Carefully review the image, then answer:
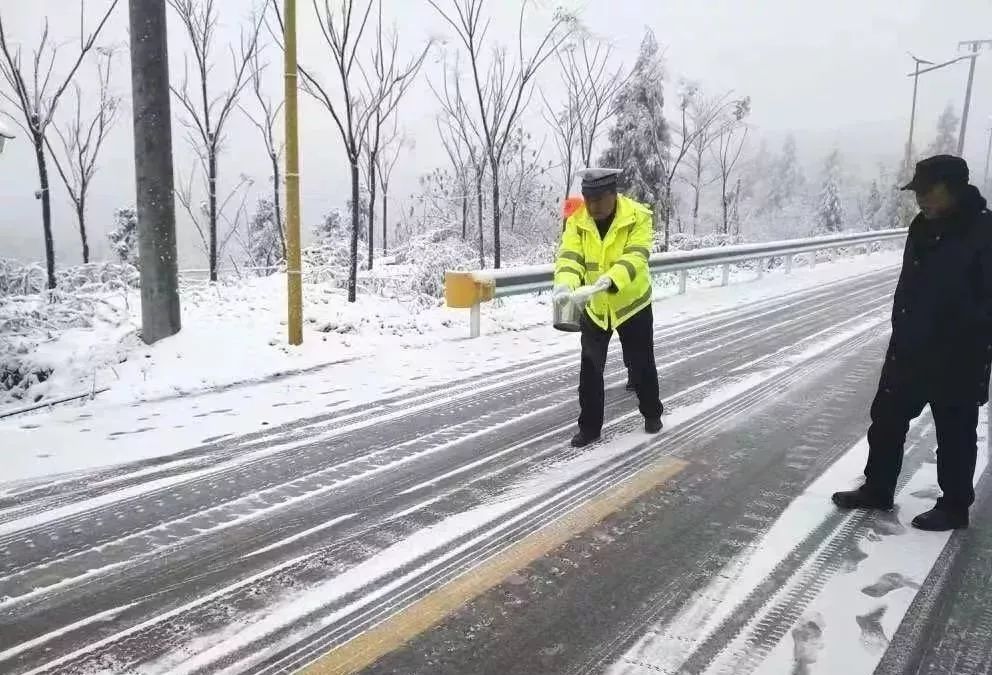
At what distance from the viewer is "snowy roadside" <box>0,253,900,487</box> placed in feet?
14.9

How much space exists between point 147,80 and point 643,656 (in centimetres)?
676

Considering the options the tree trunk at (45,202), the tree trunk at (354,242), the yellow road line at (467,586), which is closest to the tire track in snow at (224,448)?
the yellow road line at (467,586)

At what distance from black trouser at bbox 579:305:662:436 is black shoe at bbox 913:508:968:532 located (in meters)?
1.79

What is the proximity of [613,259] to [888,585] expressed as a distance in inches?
92.7

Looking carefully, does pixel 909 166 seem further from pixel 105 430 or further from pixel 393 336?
pixel 105 430

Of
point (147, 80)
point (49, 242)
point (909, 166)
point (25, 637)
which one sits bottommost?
point (25, 637)

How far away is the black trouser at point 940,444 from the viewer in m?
3.25

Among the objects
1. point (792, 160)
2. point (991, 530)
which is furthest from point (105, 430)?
point (792, 160)

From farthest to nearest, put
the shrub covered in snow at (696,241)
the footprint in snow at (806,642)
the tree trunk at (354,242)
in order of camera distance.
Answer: the shrub covered in snow at (696,241) → the tree trunk at (354,242) → the footprint in snow at (806,642)

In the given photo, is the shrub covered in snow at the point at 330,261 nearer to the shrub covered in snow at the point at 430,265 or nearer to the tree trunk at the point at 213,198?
the shrub covered in snow at the point at 430,265

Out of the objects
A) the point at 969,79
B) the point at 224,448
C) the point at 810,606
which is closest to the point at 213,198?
the point at 224,448

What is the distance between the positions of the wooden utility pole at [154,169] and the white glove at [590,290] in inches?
183

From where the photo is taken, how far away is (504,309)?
10.3 meters

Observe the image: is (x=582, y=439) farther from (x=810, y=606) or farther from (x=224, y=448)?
(x=224, y=448)
